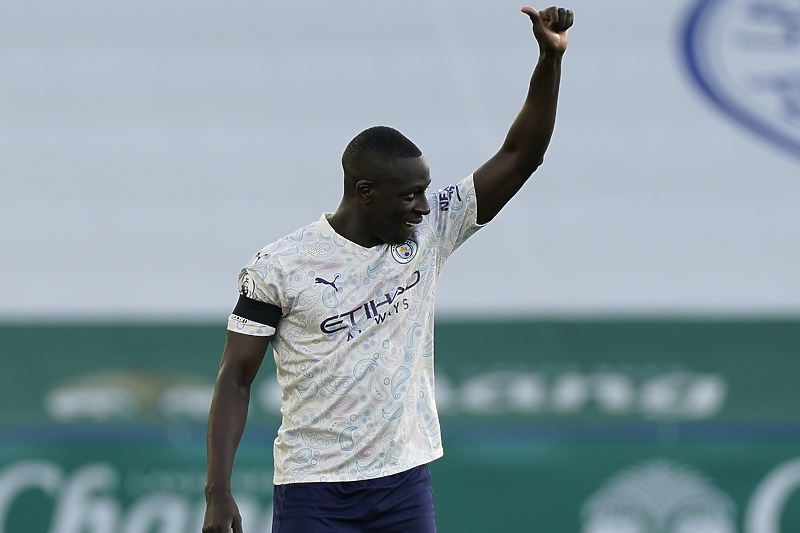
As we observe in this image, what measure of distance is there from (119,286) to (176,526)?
2246mm

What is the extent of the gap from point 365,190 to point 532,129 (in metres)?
0.48

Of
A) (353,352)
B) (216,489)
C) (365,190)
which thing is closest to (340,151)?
(365,190)

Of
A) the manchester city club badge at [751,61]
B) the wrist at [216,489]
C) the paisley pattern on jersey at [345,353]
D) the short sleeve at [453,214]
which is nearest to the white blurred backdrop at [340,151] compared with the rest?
the manchester city club badge at [751,61]

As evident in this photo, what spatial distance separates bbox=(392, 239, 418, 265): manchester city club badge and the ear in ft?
0.47

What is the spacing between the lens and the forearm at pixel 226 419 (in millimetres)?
2820

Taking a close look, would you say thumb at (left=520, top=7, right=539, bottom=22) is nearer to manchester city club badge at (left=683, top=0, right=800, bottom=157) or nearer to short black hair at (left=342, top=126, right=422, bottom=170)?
short black hair at (left=342, top=126, right=422, bottom=170)

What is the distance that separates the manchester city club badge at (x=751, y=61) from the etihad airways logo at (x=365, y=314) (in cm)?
500

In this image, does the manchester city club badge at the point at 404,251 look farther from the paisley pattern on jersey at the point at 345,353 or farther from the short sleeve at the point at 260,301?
the short sleeve at the point at 260,301

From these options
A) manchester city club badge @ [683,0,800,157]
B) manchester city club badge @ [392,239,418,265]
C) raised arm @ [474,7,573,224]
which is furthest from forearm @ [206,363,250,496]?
manchester city club badge @ [683,0,800,157]

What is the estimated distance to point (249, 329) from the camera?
2.87m

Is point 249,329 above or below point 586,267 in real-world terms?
below

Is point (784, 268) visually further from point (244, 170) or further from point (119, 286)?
point (119, 286)

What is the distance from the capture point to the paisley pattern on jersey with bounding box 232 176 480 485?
2871 mm

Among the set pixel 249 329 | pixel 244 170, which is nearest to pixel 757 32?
pixel 244 170
